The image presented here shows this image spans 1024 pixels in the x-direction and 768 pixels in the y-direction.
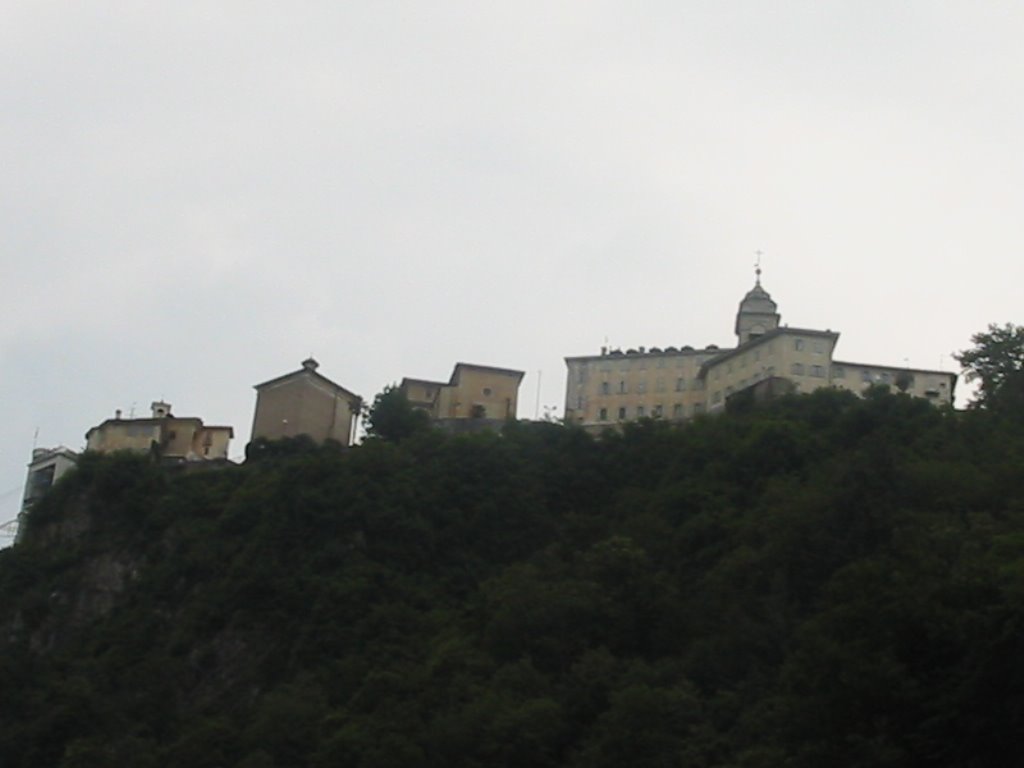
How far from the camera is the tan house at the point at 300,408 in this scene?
75750 millimetres

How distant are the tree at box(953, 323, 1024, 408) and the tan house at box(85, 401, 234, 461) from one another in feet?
110

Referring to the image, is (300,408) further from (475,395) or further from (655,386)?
(655,386)

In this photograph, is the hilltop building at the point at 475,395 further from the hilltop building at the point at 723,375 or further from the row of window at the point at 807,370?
→ the row of window at the point at 807,370

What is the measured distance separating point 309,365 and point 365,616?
20696 millimetres

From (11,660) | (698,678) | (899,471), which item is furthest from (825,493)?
(11,660)

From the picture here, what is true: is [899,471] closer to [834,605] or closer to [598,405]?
[834,605]

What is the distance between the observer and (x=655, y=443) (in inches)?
2657

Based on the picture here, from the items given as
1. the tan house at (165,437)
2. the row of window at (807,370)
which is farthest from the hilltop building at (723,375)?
the tan house at (165,437)

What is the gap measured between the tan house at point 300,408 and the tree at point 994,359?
89.8 feet

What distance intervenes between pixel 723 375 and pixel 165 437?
25.8 metres

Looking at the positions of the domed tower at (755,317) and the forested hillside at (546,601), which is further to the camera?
the domed tower at (755,317)

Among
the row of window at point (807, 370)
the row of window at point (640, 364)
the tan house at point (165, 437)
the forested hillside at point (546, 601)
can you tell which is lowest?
the forested hillside at point (546, 601)

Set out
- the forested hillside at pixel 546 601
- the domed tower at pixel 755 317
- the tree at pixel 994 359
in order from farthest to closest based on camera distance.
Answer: the domed tower at pixel 755 317 → the tree at pixel 994 359 → the forested hillside at pixel 546 601

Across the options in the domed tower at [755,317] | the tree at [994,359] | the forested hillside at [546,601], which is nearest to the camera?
the forested hillside at [546,601]
